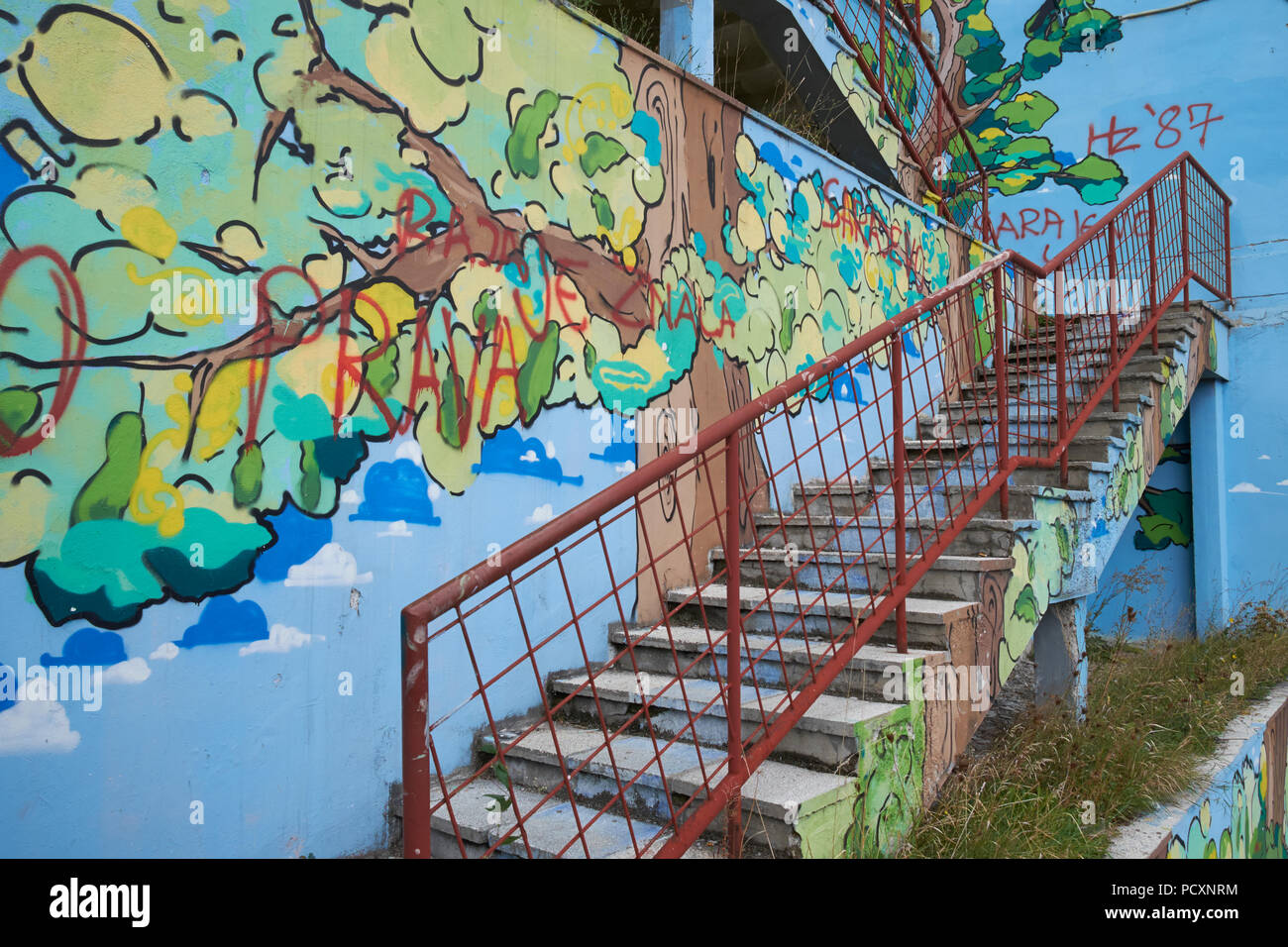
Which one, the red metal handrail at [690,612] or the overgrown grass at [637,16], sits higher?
the overgrown grass at [637,16]

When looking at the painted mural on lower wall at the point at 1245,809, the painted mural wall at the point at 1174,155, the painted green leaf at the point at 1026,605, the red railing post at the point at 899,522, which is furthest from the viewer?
the painted mural wall at the point at 1174,155

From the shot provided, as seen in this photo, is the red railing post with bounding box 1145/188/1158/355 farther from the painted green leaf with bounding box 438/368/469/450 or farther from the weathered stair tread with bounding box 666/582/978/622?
the painted green leaf with bounding box 438/368/469/450

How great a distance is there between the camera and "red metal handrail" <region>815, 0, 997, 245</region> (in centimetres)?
632

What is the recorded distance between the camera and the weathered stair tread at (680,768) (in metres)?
2.52

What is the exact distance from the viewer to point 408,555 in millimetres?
2986

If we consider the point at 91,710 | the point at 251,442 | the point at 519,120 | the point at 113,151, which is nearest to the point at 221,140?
the point at 113,151

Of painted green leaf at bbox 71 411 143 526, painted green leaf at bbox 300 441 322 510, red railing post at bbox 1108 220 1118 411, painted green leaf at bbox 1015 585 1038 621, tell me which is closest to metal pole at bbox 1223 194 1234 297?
red railing post at bbox 1108 220 1118 411

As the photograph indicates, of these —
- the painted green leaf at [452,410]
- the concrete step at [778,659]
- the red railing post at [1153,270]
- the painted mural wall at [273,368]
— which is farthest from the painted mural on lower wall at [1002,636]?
the painted green leaf at [452,410]

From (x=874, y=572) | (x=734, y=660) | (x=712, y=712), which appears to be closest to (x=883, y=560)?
(x=874, y=572)

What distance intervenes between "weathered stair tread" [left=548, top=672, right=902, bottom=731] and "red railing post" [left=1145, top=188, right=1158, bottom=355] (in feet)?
12.5

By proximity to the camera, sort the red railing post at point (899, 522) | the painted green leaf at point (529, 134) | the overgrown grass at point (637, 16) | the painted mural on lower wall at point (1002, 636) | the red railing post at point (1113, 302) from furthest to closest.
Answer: the overgrown grass at point (637, 16), the red railing post at point (1113, 302), the painted green leaf at point (529, 134), the red railing post at point (899, 522), the painted mural on lower wall at point (1002, 636)

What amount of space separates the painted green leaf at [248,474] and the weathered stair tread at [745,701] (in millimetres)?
1238

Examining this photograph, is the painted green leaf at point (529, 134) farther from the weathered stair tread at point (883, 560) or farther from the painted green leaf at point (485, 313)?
the weathered stair tread at point (883, 560)

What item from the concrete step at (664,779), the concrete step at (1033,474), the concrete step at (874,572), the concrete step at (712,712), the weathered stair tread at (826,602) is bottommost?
the concrete step at (664,779)
